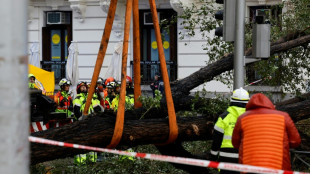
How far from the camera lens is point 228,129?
6.66 m

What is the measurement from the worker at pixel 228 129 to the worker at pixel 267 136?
1.12 m

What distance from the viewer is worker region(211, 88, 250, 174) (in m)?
6.63

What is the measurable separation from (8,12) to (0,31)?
8 centimetres

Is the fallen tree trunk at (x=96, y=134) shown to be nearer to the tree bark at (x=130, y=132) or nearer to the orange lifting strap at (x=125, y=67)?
the tree bark at (x=130, y=132)

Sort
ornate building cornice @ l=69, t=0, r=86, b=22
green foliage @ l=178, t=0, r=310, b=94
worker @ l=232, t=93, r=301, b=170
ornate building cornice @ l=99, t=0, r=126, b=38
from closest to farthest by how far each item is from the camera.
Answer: worker @ l=232, t=93, r=301, b=170
green foliage @ l=178, t=0, r=310, b=94
ornate building cornice @ l=99, t=0, r=126, b=38
ornate building cornice @ l=69, t=0, r=86, b=22

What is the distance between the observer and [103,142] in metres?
6.57

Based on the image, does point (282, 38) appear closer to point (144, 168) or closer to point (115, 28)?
point (144, 168)

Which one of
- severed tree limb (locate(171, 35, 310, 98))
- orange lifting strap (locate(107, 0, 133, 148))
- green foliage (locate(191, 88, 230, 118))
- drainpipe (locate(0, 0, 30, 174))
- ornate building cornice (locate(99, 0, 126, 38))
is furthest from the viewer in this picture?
ornate building cornice (locate(99, 0, 126, 38))

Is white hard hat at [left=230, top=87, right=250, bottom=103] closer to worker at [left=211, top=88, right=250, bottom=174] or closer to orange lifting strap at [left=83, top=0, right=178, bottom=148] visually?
Result: worker at [left=211, top=88, right=250, bottom=174]

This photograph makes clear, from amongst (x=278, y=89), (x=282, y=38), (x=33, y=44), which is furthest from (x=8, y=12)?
(x=33, y=44)

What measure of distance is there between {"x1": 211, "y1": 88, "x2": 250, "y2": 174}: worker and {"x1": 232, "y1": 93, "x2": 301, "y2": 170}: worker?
1117 millimetres

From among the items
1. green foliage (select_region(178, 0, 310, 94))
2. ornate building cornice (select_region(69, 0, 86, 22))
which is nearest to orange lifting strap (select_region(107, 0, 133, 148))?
green foliage (select_region(178, 0, 310, 94))

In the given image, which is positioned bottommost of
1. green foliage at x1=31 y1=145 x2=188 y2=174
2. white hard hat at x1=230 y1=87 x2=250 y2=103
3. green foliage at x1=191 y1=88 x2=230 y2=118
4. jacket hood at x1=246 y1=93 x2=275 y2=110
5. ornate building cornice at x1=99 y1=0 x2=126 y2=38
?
green foliage at x1=31 y1=145 x2=188 y2=174

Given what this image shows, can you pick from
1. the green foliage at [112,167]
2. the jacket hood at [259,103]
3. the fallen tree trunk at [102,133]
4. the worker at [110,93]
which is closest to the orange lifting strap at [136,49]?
the fallen tree trunk at [102,133]
